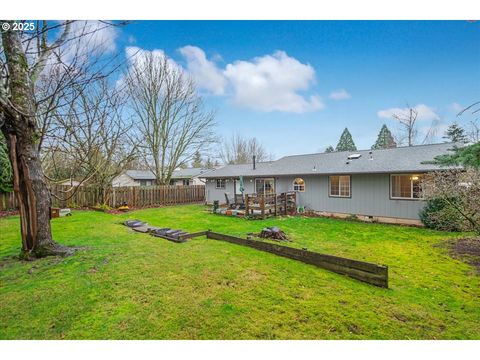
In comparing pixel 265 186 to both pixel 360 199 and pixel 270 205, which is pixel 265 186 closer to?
pixel 270 205

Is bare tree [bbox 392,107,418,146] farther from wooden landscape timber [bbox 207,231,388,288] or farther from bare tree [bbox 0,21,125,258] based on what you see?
bare tree [bbox 0,21,125,258]

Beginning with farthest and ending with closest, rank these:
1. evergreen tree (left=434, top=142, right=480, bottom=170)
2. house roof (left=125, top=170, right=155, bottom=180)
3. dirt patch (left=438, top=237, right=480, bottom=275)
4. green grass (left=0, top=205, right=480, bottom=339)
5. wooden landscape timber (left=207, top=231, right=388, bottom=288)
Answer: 1. house roof (left=125, top=170, right=155, bottom=180)
2. dirt patch (left=438, top=237, right=480, bottom=275)
3. evergreen tree (left=434, top=142, right=480, bottom=170)
4. wooden landscape timber (left=207, top=231, right=388, bottom=288)
5. green grass (left=0, top=205, right=480, bottom=339)

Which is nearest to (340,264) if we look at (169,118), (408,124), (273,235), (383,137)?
(273,235)


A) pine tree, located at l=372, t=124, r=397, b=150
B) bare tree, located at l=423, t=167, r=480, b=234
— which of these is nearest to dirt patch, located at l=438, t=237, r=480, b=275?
bare tree, located at l=423, t=167, r=480, b=234

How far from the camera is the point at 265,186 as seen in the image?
46.3 feet

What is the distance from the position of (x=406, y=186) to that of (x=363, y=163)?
2.02 meters

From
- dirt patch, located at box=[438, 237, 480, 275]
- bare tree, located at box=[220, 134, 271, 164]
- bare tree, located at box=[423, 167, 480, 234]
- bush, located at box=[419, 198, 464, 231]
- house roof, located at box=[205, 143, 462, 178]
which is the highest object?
bare tree, located at box=[220, 134, 271, 164]

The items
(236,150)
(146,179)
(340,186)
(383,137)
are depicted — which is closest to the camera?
(340,186)

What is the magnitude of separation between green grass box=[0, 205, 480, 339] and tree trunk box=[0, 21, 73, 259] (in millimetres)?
474

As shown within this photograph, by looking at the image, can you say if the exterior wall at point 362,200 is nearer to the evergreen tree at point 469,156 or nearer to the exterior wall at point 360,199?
the exterior wall at point 360,199

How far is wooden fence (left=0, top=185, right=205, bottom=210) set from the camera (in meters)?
12.2

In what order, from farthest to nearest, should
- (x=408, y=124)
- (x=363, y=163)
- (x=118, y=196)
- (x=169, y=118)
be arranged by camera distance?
(x=408, y=124) < (x=169, y=118) < (x=118, y=196) < (x=363, y=163)

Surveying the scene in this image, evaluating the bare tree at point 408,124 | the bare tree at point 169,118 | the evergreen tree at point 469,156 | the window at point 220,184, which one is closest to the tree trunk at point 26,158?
the evergreen tree at point 469,156
